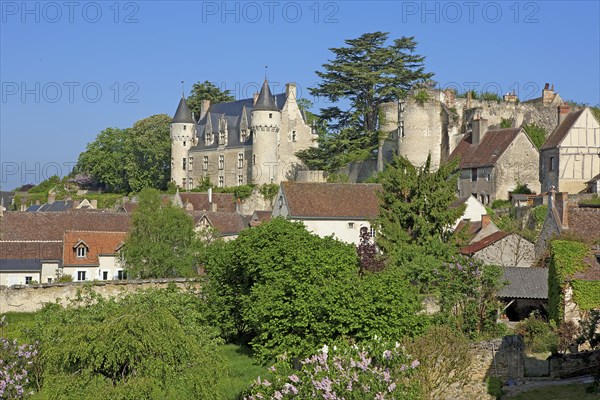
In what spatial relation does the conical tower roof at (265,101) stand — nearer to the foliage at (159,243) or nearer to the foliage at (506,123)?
the foliage at (506,123)

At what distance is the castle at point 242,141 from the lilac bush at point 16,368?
166 feet

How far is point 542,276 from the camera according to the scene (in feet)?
114

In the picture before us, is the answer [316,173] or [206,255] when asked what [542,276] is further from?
[316,173]

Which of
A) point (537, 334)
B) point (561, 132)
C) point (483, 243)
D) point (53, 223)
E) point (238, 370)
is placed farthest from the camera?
point (53, 223)

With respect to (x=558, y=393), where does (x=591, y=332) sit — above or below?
above

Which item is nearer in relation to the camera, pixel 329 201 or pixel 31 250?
pixel 329 201

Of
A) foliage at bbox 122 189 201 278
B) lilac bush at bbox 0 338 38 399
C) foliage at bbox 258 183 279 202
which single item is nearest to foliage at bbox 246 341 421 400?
lilac bush at bbox 0 338 38 399

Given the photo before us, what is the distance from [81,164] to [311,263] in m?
75.2

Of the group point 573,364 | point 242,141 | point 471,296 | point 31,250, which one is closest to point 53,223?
point 31,250

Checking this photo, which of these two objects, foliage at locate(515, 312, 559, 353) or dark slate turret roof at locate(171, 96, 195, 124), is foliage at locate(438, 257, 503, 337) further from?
dark slate turret roof at locate(171, 96, 195, 124)

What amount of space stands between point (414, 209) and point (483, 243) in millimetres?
3600

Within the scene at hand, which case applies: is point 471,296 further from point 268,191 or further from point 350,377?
point 268,191

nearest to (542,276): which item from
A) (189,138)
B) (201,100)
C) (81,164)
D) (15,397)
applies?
(15,397)

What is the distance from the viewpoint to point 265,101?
7706 centimetres
